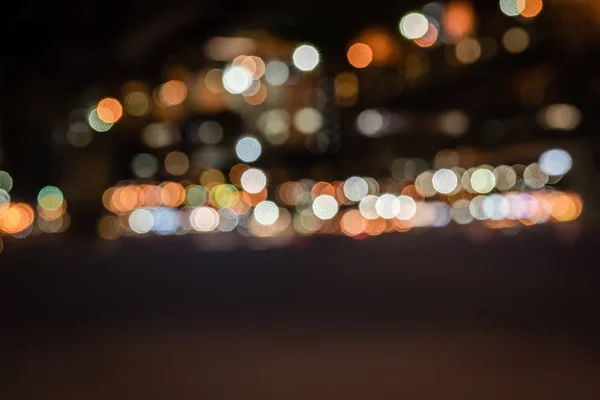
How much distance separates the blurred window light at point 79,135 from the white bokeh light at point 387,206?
250 inches

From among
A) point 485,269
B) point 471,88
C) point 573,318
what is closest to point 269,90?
point 471,88

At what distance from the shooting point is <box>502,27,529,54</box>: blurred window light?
12742 millimetres

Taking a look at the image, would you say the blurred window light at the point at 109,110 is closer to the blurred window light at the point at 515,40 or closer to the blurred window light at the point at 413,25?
the blurred window light at the point at 413,25

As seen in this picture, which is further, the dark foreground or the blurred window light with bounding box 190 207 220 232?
the blurred window light with bounding box 190 207 220 232

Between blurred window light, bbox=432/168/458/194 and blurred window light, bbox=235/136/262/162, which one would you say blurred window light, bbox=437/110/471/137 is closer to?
blurred window light, bbox=432/168/458/194

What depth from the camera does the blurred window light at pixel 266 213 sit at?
56.4 ft

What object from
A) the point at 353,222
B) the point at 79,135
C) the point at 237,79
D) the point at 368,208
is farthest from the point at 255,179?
the point at 79,135

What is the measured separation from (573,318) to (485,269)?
2279mm

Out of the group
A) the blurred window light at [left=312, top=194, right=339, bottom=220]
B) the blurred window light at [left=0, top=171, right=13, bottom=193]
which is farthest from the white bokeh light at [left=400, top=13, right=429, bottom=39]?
the blurred window light at [left=0, top=171, right=13, bottom=193]

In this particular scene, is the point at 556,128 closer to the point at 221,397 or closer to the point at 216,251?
the point at 216,251

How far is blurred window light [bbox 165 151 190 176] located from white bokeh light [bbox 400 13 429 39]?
435 centimetres

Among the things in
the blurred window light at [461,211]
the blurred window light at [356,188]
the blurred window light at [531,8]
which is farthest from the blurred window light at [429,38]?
the blurred window light at [461,211]

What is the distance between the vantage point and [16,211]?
45.5ft

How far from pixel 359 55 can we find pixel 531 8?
8.04 ft
